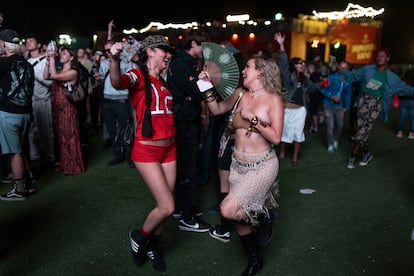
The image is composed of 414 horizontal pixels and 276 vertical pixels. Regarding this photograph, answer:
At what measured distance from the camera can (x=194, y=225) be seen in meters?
4.09

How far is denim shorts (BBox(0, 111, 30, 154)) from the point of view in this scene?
15.2 ft

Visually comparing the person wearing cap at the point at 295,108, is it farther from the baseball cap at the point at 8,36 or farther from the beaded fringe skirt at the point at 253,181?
the baseball cap at the point at 8,36

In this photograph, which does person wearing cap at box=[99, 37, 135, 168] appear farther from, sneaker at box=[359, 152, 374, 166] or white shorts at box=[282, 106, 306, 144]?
sneaker at box=[359, 152, 374, 166]

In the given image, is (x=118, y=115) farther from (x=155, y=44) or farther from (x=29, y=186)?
(x=155, y=44)

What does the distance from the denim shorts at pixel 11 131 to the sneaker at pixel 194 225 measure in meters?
2.26

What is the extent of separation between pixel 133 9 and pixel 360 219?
26505 millimetres

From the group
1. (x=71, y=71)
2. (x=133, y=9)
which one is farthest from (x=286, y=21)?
(x=71, y=71)

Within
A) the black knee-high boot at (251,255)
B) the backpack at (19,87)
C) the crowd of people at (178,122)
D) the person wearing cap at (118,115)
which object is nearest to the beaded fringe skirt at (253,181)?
the crowd of people at (178,122)

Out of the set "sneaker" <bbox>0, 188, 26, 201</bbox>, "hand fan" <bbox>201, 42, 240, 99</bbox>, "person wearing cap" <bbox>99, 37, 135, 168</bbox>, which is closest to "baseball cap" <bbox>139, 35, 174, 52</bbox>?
"hand fan" <bbox>201, 42, 240, 99</bbox>

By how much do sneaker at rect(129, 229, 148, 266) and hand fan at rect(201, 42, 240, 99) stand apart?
4.54ft

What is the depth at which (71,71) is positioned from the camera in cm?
545

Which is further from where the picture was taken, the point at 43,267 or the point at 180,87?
the point at 180,87

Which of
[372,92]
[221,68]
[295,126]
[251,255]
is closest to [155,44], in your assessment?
[221,68]

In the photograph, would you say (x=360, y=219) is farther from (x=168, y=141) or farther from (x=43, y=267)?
(x=43, y=267)
